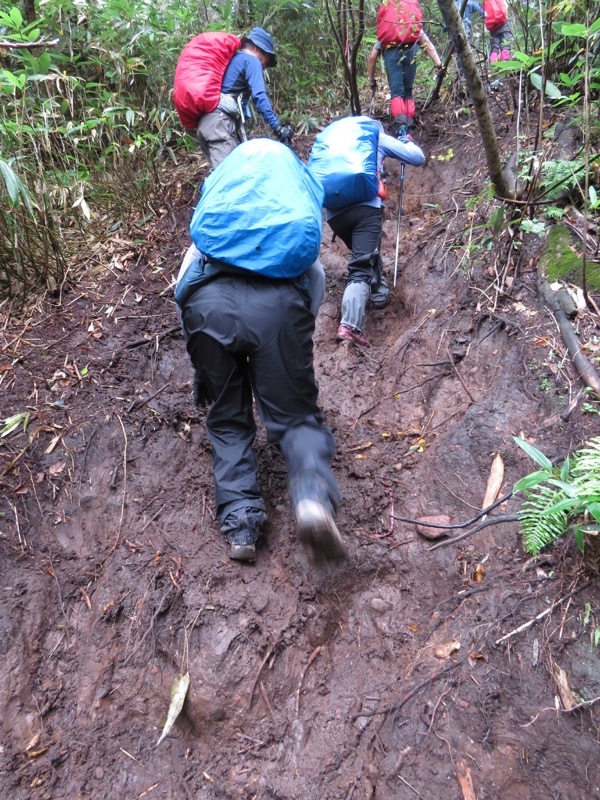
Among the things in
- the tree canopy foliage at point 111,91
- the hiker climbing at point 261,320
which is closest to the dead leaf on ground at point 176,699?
the hiker climbing at point 261,320

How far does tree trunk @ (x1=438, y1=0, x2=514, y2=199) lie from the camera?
2567 millimetres

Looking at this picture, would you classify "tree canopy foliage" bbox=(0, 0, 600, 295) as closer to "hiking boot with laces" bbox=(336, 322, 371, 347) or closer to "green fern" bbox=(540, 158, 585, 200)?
"green fern" bbox=(540, 158, 585, 200)

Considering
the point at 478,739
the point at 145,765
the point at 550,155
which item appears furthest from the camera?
the point at 550,155

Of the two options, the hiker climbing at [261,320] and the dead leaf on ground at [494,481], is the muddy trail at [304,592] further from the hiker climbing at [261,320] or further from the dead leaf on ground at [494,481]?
the hiker climbing at [261,320]

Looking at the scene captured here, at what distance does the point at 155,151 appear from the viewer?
5.81 meters

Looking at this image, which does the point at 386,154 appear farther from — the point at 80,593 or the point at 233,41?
the point at 80,593

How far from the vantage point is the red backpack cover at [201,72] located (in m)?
4.98

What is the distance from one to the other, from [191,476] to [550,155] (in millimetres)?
3614

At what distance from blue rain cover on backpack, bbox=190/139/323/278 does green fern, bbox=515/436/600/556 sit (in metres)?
1.28

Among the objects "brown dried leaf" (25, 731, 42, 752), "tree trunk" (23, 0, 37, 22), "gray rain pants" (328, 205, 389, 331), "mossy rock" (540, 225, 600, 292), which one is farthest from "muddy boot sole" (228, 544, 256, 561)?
"tree trunk" (23, 0, 37, 22)

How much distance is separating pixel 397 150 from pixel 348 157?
24.7 inches

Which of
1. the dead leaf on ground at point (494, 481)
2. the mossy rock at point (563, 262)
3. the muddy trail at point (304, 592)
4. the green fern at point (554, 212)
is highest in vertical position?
the green fern at point (554, 212)

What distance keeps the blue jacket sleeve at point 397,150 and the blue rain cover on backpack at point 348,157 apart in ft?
0.67

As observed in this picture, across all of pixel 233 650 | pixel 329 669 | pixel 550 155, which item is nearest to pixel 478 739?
pixel 329 669
